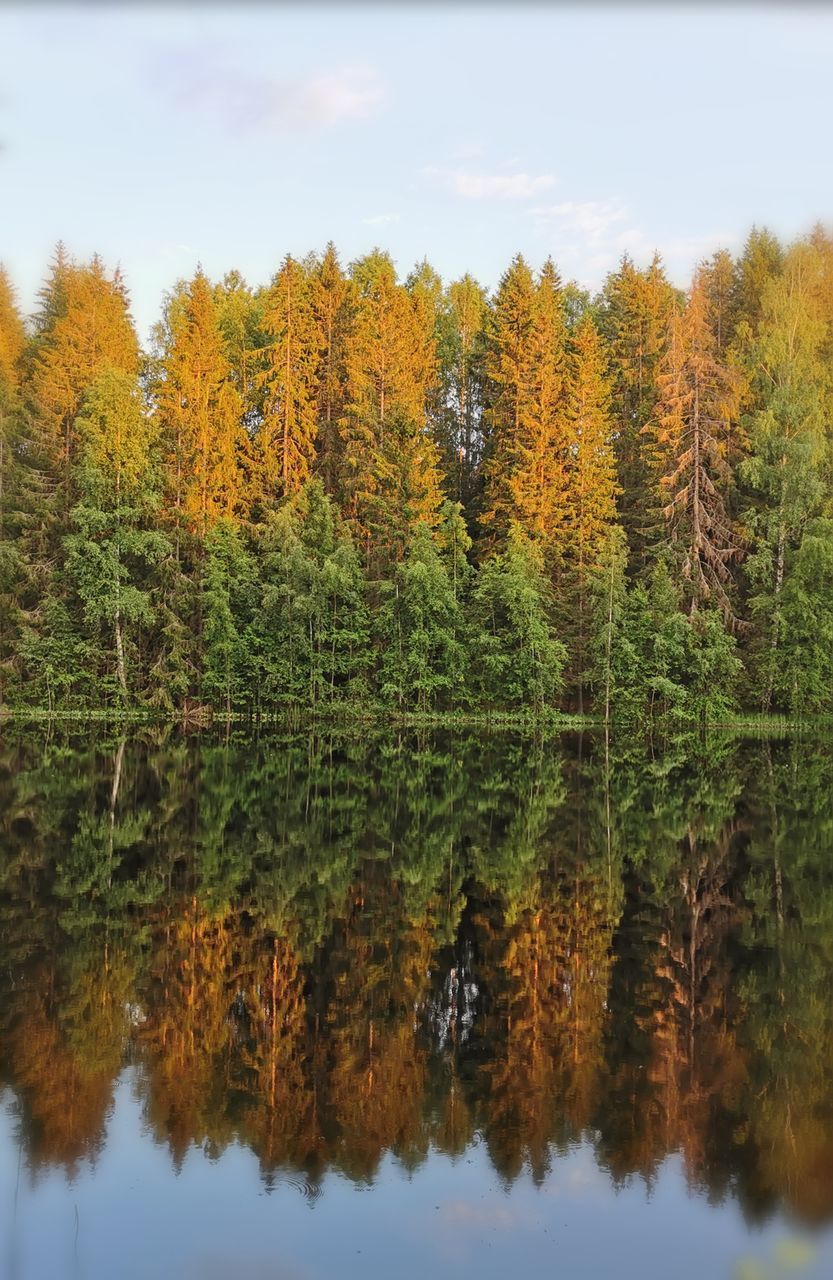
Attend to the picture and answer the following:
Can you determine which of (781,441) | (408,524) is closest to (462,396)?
(408,524)

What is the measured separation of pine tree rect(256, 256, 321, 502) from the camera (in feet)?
152

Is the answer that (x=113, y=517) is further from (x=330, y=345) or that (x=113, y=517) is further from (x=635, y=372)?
(x=635, y=372)

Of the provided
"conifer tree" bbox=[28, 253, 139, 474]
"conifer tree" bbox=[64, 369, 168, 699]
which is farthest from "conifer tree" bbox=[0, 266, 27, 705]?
"conifer tree" bbox=[64, 369, 168, 699]

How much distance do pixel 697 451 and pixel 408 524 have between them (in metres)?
11.9

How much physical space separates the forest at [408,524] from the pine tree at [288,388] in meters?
0.15

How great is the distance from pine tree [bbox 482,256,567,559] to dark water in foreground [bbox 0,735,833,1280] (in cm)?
2868

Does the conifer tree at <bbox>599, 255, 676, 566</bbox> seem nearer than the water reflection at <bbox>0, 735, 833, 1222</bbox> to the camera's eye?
No

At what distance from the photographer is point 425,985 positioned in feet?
32.9

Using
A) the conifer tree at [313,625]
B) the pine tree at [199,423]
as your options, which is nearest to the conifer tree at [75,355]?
the pine tree at [199,423]

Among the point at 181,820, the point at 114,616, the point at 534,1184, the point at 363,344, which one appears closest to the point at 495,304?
the point at 363,344

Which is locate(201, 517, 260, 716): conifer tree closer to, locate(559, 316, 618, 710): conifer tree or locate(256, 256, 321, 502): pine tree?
locate(256, 256, 321, 502): pine tree

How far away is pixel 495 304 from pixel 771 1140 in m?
47.9

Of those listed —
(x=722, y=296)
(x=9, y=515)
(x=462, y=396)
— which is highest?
(x=722, y=296)

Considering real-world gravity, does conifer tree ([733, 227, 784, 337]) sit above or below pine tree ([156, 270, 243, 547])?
above
